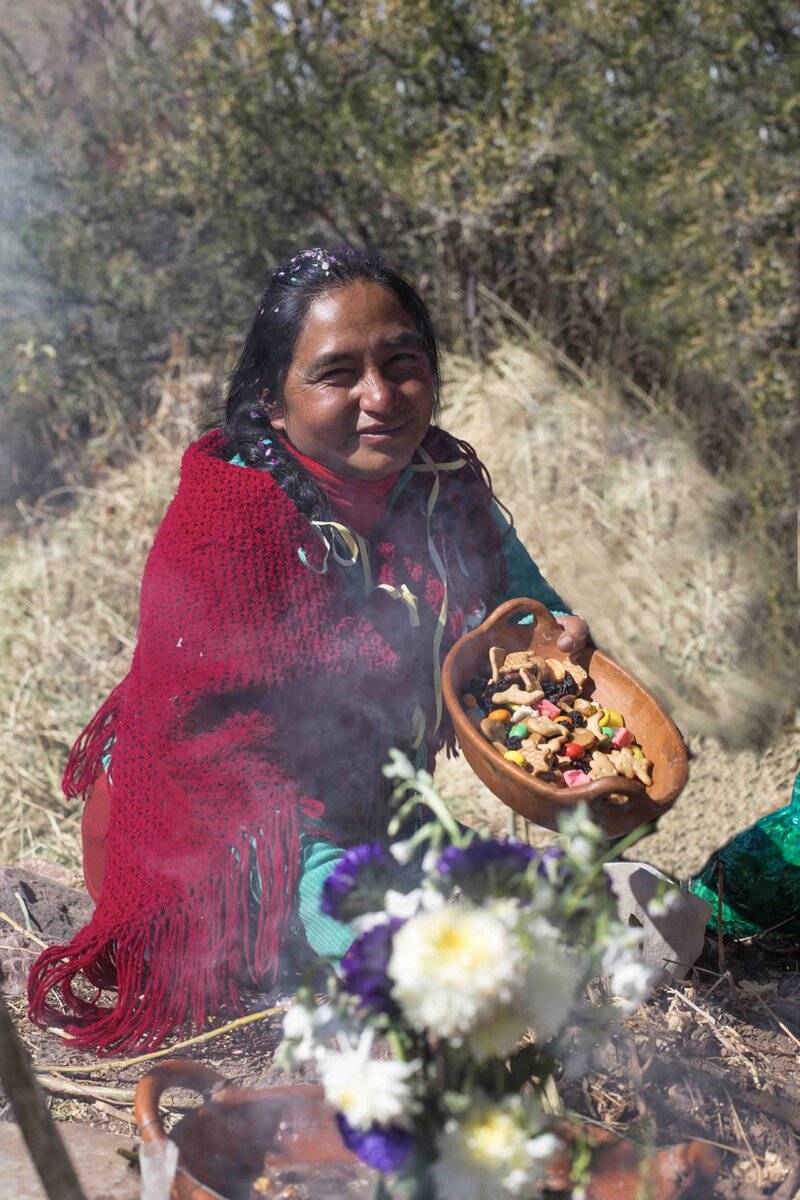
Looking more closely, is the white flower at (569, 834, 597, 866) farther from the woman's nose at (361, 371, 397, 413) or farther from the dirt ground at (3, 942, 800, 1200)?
the woman's nose at (361, 371, 397, 413)

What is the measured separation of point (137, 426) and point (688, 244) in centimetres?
294

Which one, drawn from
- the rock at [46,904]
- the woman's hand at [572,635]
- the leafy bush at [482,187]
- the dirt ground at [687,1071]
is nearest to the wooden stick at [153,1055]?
the dirt ground at [687,1071]

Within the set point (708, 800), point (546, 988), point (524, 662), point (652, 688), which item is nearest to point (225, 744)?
point (524, 662)

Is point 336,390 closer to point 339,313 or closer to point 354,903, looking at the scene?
point 339,313

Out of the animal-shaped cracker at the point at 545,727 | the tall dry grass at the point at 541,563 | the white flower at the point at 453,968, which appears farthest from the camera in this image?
the tall dry grass at the point at 541,563

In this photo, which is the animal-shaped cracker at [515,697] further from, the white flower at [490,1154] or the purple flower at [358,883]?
the white flower at [490,1154]

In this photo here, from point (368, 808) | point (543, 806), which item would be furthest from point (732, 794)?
point (543, 806)

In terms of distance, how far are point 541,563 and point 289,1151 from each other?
3.44 meters

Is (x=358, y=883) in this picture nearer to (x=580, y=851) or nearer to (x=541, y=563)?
(x=580, y=851)

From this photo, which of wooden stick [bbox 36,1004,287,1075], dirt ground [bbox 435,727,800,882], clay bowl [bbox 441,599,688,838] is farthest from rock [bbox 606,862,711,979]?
dirt ground [bbox 435,727,800,882]

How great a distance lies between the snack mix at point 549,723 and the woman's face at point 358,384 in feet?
1.42

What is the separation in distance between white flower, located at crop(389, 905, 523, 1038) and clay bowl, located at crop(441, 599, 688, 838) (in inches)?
26.2

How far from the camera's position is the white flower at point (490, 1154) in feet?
3.69

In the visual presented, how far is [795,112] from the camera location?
4.52 meters
